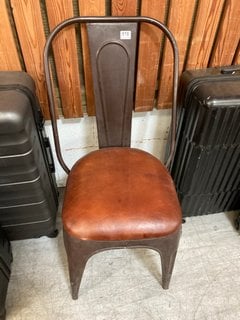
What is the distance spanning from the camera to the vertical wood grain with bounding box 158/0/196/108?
96cm

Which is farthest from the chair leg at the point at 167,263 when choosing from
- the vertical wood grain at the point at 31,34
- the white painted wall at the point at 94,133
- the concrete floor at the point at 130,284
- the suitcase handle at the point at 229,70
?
the vertical wood grain at the point at 31,34

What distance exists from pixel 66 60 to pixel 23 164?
47 centimetres

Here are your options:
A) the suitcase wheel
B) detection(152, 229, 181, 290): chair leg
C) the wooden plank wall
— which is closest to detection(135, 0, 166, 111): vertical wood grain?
the wooden plank wall

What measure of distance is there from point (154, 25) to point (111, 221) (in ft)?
2.51

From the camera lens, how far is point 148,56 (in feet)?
3.52

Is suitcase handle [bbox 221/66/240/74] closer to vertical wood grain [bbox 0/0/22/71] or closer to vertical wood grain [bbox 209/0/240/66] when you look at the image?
vertical wood grain [bbox 209/0/240/66]

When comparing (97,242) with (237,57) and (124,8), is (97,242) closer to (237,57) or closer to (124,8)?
(124,8)

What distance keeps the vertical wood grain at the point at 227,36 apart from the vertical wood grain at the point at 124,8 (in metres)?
0.38

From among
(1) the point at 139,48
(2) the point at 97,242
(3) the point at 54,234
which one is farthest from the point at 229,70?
(3) the point at 54,234

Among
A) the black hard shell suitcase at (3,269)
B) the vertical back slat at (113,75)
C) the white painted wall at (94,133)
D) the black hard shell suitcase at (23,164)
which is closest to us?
A: the black hard shell suitcase at (23,164)

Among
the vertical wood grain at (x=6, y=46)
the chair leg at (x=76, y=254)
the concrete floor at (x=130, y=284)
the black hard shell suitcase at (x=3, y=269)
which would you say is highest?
the vertical wood grain at (x=6, y=46)

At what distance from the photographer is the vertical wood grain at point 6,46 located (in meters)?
0.89

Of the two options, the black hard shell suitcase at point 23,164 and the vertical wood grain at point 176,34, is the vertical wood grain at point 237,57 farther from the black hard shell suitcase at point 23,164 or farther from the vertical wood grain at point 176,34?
the black hard shell suitcase at point 23,164

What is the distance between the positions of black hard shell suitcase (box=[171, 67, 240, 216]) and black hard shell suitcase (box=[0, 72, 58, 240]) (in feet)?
2.12
